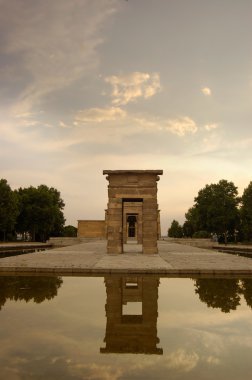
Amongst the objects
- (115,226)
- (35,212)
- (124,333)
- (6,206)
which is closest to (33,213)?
(35,212)

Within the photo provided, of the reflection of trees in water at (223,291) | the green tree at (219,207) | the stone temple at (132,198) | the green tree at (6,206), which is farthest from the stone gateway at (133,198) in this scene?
the green tree at (219,207)

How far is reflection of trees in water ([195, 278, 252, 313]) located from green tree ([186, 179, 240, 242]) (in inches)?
1748

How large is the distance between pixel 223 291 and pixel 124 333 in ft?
14.8

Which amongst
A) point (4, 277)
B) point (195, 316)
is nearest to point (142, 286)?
point (195, 316)

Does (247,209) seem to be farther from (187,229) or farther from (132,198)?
(187,229)

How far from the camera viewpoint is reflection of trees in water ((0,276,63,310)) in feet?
23.9

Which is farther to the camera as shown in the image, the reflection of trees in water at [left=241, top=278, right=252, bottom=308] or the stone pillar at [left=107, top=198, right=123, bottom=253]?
the stone pillar at [left=107, top=198, right=123, bottom=253]

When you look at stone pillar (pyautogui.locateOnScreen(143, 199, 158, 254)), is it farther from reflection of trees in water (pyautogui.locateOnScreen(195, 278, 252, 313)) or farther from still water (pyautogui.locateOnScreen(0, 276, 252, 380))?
still water (pyautogui.locateOnScreen(0, 276, 252, 380))

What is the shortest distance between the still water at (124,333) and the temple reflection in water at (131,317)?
0.5 inches

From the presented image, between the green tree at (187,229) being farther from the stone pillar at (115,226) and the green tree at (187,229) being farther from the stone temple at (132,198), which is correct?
the stone pillar at (115,226)

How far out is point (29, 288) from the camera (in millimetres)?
8578

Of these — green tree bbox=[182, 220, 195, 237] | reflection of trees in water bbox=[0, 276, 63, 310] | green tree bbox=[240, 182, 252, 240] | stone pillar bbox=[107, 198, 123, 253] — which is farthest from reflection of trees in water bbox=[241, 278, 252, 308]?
green tree bbox=[182, 220, 195, 237]

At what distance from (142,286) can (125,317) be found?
3.34 metres

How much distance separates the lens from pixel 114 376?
130 inches
